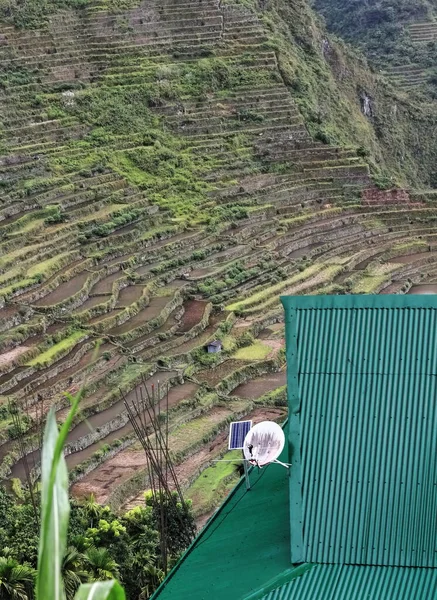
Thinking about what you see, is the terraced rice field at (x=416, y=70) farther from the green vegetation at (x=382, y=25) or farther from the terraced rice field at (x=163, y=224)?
the terraced rice field at (x=163, y=224)

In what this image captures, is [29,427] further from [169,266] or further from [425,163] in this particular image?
[425,163]

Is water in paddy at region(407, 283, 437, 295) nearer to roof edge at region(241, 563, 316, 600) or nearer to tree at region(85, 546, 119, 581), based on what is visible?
tree at region(85, 546, 119, 581)

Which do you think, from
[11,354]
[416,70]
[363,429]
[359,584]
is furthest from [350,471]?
[416,70]

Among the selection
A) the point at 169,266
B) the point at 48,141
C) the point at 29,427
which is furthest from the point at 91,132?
the point at 29,427

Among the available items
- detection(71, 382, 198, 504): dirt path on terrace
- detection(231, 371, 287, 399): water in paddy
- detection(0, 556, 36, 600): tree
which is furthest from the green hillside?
detection(0, 556, 36, 600): tree

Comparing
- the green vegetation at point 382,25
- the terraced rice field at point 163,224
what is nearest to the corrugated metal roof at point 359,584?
the terraced rice field at point 163,224

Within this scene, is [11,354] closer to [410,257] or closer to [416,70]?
[410,257]
